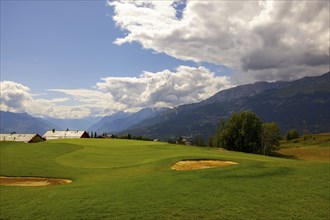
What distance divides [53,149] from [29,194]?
32.8 meters

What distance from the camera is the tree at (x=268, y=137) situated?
102 m

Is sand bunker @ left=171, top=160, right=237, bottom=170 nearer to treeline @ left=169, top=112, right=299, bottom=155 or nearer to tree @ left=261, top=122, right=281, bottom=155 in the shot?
treeline @ left=169, top=112, right=299, bottom=155

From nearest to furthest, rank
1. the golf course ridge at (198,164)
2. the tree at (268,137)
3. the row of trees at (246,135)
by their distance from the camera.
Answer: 1. the golf course ridge at (198,164)
2. the row of trees at (246,135)
3. the tree at (268,137)

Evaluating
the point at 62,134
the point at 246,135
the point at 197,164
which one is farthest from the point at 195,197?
the point at 62,134

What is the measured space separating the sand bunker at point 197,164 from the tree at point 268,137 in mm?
70391

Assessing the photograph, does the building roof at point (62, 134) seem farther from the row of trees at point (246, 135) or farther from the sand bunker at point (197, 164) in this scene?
the sand bunker at point (197, 164)

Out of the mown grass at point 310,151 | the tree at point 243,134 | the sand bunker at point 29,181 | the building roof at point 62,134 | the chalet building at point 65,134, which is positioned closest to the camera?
the sand bunker at point 29,181

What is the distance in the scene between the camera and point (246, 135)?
326ft

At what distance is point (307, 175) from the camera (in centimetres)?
2294

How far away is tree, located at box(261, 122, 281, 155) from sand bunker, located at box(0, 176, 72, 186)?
274 feet

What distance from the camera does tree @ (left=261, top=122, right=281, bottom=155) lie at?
4013 inches

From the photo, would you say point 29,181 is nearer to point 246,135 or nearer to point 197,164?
point 197,164

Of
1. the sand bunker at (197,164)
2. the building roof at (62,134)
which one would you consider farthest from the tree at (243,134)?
the building roof at (62,134)

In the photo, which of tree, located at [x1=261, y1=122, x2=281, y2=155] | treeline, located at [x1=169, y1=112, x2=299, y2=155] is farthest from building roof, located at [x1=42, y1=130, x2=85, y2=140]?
tree, located at [x1=261, y1=122, x2=281, y2=155]
